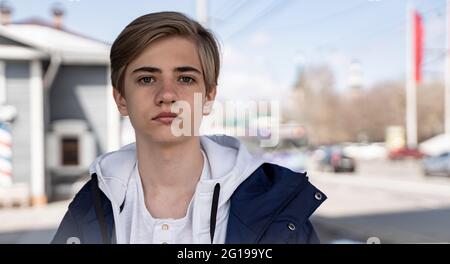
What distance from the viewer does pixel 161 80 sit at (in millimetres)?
1097

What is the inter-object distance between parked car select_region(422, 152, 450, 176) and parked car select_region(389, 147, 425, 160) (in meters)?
0.03

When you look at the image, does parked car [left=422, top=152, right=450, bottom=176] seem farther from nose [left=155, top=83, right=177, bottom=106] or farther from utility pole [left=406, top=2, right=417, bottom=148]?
nose [left=155, top=83, right=177, bottom=106]

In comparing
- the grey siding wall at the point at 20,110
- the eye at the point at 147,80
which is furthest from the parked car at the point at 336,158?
the grey siding wall at the point at 20,110

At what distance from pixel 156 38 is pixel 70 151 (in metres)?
0.45

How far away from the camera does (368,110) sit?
1366 mm

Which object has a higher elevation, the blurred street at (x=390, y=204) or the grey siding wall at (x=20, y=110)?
the grey siding wall at (x=20, y=110)

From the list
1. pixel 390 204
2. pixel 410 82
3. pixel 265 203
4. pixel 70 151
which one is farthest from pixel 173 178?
pixel 390 204

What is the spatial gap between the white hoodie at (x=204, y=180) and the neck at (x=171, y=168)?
4 centimetres

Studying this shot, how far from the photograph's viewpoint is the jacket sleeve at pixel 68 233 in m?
1.17

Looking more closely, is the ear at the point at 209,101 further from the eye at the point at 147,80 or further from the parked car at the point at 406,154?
the parked car at the point at 406,154
